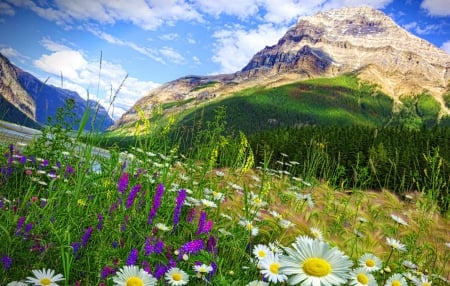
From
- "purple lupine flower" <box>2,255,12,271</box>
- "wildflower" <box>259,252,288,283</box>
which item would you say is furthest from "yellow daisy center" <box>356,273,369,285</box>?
"purple lupine flower" <box>2,255,12,271</box>

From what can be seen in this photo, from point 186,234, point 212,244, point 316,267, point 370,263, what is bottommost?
point 186,234

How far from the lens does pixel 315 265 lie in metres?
1.50

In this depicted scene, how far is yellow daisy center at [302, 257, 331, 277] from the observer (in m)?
1.47

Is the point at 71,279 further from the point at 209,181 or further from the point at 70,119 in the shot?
the point at 70,119

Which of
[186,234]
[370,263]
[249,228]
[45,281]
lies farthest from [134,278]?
[186,234]

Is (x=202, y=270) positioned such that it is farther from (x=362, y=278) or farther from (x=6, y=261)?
(x=6, y=261)

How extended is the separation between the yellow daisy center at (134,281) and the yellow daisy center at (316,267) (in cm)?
84

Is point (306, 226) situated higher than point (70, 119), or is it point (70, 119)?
point (70, 119)

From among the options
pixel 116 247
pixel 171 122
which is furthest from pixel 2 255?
pixel 171 122

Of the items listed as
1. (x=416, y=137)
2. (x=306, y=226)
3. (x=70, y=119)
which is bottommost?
(x=306, y=226)

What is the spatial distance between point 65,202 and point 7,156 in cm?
263

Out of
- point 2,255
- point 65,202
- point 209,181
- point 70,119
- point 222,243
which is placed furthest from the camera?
point 70,119

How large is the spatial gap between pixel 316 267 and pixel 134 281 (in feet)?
3.02

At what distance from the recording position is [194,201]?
3.83 meters
